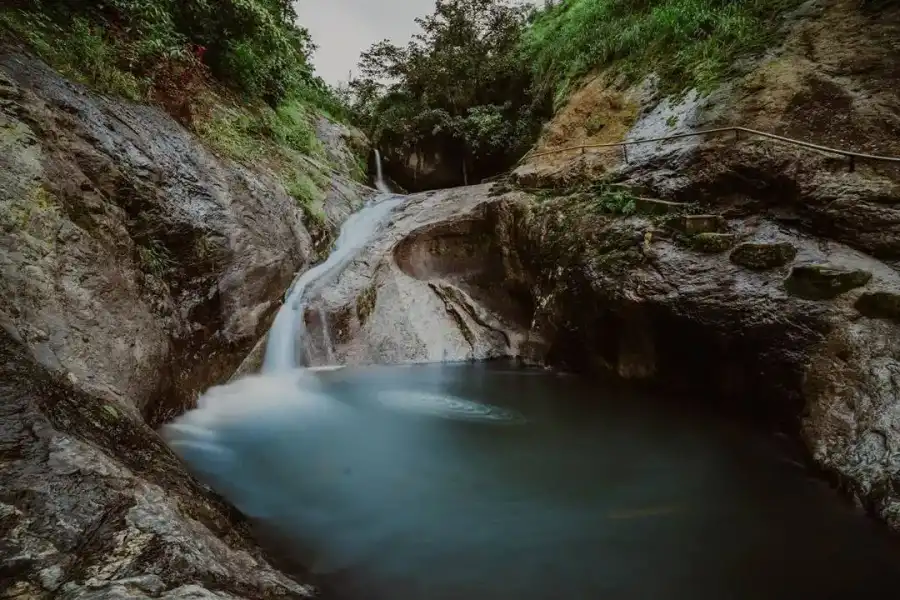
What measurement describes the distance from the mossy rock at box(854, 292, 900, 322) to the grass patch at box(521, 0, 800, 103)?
192 inches

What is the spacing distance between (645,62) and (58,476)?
37.8ft

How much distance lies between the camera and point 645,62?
10570 mm

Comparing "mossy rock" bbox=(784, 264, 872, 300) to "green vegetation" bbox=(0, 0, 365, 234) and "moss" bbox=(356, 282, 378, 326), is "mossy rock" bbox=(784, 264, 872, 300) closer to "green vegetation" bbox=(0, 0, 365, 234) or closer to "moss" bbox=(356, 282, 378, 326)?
"moss" bbox=(356, 282, 378, 326)

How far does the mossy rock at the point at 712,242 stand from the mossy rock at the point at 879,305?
5.75 ft

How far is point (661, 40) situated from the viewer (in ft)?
34.1

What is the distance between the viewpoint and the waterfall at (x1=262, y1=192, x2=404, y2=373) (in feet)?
26.5

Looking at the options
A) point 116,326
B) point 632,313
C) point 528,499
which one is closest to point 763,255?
point 632,313

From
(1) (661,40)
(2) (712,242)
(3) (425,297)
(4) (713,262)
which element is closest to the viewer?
(4) (713,262)

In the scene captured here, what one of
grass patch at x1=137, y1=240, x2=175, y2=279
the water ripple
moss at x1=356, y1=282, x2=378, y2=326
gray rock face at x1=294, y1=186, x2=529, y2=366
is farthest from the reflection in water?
moss at x1=356, y1=282, x2=378, y2=326

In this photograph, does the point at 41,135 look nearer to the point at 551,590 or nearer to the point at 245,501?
the point at 245,501

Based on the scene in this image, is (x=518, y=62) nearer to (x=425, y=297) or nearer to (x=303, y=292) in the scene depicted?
(x=425, y=297)

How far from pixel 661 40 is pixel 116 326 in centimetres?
1071

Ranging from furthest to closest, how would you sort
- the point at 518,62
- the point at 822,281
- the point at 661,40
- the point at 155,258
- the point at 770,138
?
1. the point at 518,62
2. the point at 661,40
3. the point at 770,138
4. the point at 822,281
5. the point at 155,258

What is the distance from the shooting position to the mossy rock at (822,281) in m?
5.60
